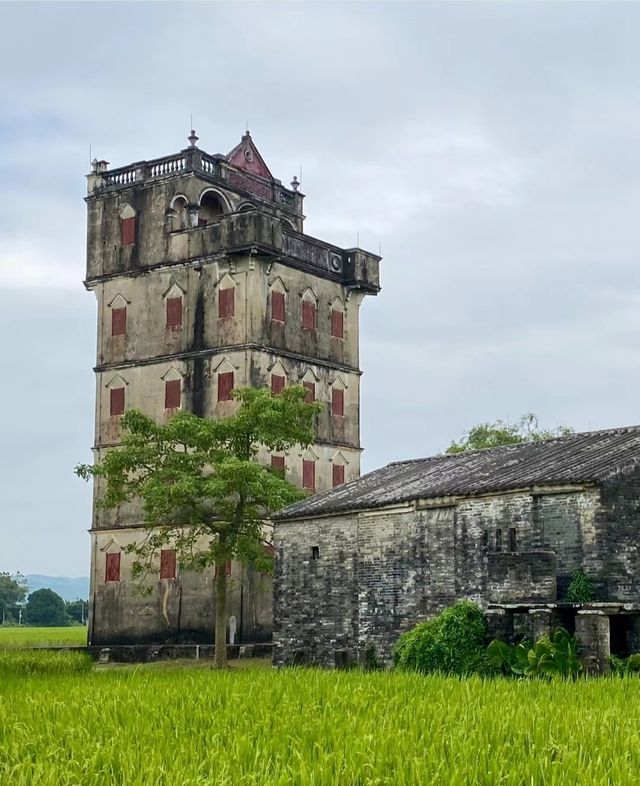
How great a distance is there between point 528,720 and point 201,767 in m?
4.18

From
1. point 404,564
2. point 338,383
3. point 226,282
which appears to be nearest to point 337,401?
point 338,383

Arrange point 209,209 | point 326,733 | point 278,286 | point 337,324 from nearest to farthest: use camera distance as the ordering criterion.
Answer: point 326,733 < point 278,286 < point 337,324 < point 209,209

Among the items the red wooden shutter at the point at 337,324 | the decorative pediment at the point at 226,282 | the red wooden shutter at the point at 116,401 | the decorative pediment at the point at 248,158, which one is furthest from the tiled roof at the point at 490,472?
the decorative pediment at the point at 248,158

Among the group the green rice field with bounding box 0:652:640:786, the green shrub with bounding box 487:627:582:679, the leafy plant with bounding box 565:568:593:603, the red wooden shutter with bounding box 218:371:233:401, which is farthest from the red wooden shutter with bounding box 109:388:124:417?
the green rice field with bounding box 0:652:640:786

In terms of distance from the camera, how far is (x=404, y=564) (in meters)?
28.7

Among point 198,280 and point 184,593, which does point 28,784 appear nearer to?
point 184,593

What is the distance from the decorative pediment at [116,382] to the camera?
4741 cm

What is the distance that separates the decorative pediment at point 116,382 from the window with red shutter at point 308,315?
7.10 m

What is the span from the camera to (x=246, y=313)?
146 ft

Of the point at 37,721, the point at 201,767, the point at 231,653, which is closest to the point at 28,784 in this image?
the point at 201,767

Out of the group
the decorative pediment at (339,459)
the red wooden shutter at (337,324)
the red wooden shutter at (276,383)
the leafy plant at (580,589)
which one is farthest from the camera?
the red wooden shutter at (337,324)

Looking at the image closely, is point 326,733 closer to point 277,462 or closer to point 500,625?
point 500,625

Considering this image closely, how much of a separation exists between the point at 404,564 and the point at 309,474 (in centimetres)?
1772

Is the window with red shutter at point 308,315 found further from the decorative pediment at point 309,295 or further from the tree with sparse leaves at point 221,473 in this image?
the tree with sparse leaves at point 221,473
